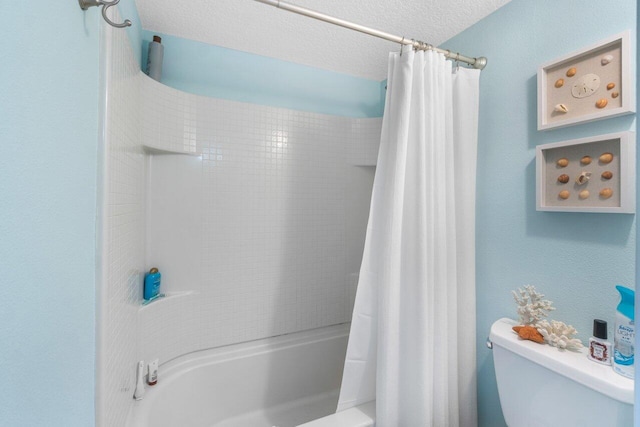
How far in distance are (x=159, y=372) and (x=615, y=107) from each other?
2.17 m

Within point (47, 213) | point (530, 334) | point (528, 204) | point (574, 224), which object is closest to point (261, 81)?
point (47, 213)

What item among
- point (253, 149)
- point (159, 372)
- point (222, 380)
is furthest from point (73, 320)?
point (253, 149)

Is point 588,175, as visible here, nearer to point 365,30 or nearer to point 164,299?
point 365,30

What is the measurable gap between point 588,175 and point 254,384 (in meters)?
1.86

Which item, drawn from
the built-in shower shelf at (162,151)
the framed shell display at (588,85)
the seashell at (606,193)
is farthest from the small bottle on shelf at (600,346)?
the built-in shower shelf at (162,151)

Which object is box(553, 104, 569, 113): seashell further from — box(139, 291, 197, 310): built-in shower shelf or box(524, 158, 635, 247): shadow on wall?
box(139, 291, 197, 310): built-in shower shelf

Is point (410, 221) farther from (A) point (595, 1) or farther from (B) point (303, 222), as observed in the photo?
(A) point (595, 1)

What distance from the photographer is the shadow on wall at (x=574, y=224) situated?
34.5 inches

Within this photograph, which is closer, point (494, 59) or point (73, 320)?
point (73, 320)

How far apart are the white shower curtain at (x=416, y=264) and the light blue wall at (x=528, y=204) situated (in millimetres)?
105

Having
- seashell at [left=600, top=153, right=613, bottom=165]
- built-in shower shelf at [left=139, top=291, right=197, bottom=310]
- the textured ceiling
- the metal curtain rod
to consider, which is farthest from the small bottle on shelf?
built-in shower shelf at [left=139, top=291, right=197, bottom=310]

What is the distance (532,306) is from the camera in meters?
1.00

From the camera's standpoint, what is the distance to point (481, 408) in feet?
4.16

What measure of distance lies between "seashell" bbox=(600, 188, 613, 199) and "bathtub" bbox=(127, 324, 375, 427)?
1.51 m
